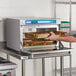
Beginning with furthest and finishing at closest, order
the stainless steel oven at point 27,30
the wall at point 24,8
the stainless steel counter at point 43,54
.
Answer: the wall at point 24,8 → the stainless steel oven at point 27,30 → the stainless steel counter at point 43,54

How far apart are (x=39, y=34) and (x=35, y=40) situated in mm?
80

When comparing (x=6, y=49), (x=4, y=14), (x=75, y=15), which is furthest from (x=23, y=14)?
(x=75, y=15)

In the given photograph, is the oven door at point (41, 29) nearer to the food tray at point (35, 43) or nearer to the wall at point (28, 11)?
the food tray at point (35, 43)

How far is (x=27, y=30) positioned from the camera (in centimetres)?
238

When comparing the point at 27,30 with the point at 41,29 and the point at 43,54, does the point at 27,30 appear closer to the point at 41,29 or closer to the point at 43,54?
the point at 41,29

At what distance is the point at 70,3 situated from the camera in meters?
2.94

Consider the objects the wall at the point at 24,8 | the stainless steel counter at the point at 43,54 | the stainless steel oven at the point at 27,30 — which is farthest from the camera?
the wall at the point at 24,8

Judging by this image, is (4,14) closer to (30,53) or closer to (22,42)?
(22,42)

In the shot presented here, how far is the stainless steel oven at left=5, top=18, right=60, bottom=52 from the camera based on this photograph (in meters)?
2.35

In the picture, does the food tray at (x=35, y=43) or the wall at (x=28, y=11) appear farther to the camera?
the wall at (x=28, y=11)

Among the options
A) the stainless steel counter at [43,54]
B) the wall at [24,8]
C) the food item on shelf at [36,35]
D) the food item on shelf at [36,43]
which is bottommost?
the stainless steel counter at [43,54]

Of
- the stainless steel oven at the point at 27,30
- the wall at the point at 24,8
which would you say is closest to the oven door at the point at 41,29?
the stainless steel oven at the point at 27,30

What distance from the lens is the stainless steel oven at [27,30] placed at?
2.35 metres

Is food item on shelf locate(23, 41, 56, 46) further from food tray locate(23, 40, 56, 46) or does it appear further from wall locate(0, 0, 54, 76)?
wall locate(0, 0, 54, 76)
